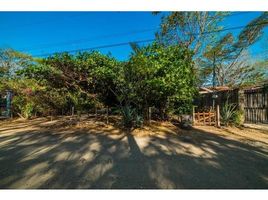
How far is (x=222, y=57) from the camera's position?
19328 mm

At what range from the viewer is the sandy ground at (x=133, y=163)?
3035 millimetres

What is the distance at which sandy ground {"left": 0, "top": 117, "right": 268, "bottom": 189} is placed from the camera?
3035 mm

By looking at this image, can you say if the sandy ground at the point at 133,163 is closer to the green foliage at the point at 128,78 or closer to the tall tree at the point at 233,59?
the green foliage at the point at 128,78

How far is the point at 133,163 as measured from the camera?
397 centimetres

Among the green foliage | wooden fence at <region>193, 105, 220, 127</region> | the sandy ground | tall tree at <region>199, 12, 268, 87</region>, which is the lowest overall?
the sandy ground

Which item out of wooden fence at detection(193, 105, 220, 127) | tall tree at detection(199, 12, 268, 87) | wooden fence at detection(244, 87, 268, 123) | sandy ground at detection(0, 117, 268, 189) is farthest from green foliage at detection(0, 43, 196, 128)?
tall tree at detection(199, 12, 268, 87)

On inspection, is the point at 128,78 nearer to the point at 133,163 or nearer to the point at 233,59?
the point at 133,163

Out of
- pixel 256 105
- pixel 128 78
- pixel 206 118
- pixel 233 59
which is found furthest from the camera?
pixel 233 59

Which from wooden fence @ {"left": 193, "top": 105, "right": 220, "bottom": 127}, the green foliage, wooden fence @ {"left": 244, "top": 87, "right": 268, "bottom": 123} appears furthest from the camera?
wooden fence @ {"left": 244, "top": 87, "right": 268, "bottom": 123}

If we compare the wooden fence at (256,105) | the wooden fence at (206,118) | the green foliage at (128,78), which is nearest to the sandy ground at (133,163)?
the green foliage at (128,78)

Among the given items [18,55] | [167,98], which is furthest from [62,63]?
[18,55]

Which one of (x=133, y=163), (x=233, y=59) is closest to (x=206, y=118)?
(x=133, y=163)

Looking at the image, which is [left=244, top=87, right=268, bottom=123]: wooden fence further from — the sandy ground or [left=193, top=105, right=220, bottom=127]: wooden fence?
the sandy ground

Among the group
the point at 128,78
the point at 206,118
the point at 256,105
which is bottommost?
the point at 206,118
